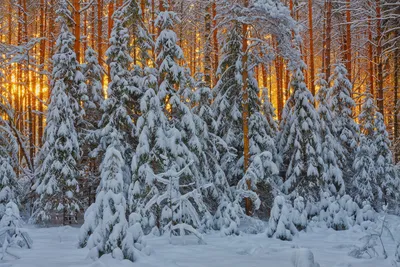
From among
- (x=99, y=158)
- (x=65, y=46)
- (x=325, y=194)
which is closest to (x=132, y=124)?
(x=99, y=158)

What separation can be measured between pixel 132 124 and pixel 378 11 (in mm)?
13062

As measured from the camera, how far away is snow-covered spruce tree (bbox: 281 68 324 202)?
48.8 ft

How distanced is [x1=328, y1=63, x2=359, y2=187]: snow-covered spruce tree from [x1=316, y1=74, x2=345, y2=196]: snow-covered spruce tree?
0.38 m

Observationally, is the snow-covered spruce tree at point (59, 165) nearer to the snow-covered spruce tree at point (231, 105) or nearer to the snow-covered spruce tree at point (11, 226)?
the snow-covered spruce tree at point (11, 226)

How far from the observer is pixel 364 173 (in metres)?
14.9

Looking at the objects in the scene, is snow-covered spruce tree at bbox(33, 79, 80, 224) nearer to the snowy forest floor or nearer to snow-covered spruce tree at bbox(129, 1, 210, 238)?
the snowy forest floor

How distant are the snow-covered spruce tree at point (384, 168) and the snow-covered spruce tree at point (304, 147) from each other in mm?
2733

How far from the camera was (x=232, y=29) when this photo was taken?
14812mm

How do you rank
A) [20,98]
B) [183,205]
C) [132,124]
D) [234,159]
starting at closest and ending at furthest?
[183,205], [132,124], [234,159], [20,98]

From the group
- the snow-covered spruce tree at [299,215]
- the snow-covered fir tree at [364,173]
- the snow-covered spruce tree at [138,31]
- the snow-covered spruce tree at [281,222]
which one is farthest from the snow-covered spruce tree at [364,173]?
the snow-covered spruce tree at [138,31]

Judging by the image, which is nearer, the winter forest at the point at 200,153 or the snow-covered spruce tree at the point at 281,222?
the winter forest at the point at 200,153

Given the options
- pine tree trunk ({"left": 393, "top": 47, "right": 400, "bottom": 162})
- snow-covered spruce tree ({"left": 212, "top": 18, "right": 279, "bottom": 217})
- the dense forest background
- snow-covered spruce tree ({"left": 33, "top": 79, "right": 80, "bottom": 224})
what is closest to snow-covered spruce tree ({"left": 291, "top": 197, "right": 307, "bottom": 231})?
snow-covered spruce tree ({"left": 212, "top": 18, "right": 279, "bottom": 217})

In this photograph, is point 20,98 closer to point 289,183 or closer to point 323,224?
point 289,183

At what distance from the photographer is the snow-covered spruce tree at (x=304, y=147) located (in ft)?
48.8
